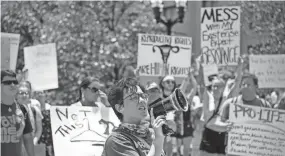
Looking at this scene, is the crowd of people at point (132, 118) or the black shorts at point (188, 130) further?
the black shorts at point (188, 130)

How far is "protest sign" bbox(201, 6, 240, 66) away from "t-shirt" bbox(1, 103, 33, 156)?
5523 mm

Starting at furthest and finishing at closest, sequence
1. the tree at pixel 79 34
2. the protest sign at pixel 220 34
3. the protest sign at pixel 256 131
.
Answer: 1. the tree at pixel 79 34
2. the protest sign at pixel 220 34
3. the protest sign at pixel 256 131

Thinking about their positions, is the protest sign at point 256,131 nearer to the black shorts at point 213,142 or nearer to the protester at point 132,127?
the black shorts at point 213,142

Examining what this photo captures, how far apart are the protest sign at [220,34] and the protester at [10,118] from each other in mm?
5473

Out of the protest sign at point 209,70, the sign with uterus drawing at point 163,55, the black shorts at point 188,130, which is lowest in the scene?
the black shorts at point 188,130

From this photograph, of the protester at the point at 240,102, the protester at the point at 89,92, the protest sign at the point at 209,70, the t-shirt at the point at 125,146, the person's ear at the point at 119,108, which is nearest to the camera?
the t-shirt at the point at 125,146

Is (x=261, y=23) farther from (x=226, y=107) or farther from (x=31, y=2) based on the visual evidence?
(x=226, y=107)

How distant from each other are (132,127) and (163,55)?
290 inches

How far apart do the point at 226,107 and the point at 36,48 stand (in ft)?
14.7

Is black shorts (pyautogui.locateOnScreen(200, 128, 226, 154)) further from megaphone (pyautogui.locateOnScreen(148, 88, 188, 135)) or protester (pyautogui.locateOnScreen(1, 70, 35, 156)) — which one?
megaphone (pyautogui.locateOnScreen(148, 88, 188, 135))

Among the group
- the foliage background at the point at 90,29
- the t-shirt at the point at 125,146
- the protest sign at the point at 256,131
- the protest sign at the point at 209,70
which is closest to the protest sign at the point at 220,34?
the protest sign at the point at 209,70

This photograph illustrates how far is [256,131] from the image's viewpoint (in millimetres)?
7383

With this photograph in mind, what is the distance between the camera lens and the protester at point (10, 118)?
4945 millimetres

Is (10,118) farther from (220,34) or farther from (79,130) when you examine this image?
(220,34)
